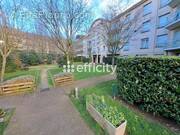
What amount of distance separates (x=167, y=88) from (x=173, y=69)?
714 mm

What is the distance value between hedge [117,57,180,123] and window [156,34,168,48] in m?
17.1

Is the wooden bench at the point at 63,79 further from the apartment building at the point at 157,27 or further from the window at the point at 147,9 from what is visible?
the window at the point at 147,9

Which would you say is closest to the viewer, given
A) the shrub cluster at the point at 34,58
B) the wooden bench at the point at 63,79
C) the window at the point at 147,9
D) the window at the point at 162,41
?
the wooden bench at the point at 63,79

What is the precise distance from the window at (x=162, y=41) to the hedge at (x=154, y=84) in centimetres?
A: 1714

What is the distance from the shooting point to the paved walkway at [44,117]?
412cm

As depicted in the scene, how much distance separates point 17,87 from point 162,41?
21.3m

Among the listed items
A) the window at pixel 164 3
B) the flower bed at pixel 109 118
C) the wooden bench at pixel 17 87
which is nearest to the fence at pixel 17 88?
the wooden bench at pixel 17 87

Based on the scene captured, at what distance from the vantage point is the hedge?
419 centimetres

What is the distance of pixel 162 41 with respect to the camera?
20156 mm

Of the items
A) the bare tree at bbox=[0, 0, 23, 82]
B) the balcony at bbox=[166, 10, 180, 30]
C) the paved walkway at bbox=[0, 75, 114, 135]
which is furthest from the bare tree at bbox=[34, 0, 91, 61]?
the balcony at bbox=[166, 10, 180, 30]

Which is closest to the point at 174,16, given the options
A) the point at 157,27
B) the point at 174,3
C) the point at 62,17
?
the point at 174,3

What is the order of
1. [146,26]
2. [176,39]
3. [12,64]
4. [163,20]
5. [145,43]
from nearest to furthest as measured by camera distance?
1. [176,39]
2. [12,64]
3. [163,20]
4. [146,26]
5. [145,43]

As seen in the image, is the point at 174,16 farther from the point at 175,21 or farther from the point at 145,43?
the point at 145,43

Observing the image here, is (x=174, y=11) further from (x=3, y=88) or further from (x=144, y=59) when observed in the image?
(x=3, y=88)
